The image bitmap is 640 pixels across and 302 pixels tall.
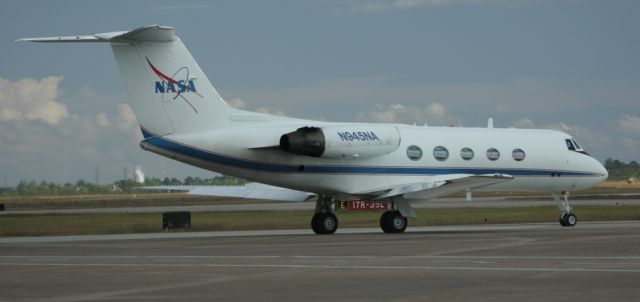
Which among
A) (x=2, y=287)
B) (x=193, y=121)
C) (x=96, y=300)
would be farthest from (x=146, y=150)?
(x=96, y=300)

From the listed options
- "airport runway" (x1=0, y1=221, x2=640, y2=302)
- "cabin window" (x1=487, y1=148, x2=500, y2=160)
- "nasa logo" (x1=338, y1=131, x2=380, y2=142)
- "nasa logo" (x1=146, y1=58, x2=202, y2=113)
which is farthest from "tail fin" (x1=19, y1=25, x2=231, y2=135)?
"cabin window" (x1=487, y1=148, x2=500, y2=160)

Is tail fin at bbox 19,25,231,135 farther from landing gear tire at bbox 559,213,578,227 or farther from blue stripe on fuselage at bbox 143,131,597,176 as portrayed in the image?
landing gear tire at bbox 559,213,578,227

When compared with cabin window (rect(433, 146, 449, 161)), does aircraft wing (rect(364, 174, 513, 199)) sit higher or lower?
lower

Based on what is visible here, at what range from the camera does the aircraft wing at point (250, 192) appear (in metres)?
37.7

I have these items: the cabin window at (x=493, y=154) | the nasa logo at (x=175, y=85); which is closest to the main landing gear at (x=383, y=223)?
the cabin window at (x=493, y=154)

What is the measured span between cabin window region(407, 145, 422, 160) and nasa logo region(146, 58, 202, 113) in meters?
7.52

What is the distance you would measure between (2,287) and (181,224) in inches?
963

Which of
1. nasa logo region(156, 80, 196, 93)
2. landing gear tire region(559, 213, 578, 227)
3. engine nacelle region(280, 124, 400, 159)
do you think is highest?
nasa logo region(156, 80, 196, 93)

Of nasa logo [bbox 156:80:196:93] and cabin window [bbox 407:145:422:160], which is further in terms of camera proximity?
cabin window [bbox 407:145:422:160]

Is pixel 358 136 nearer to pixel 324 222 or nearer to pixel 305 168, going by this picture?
pixel 305 168

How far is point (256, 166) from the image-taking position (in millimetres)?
32750

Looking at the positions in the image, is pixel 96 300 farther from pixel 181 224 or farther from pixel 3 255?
pixel 181 224

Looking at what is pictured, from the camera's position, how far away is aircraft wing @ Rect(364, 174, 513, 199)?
33.3 metres

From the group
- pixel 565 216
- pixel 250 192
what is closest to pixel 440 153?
pixel 565 216
